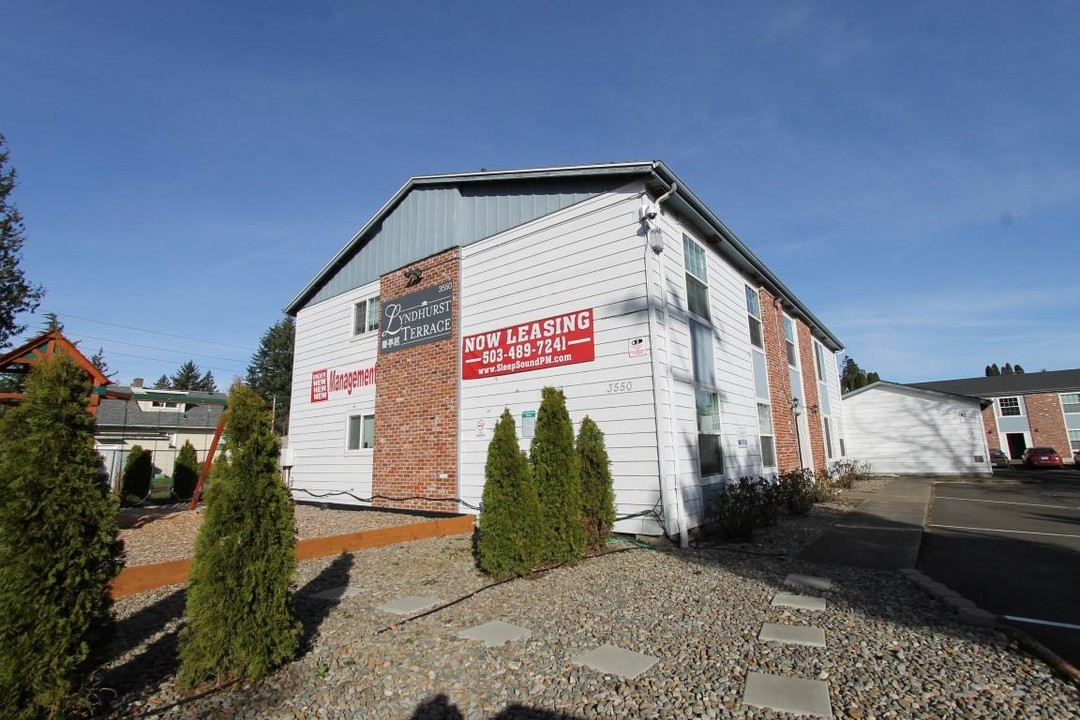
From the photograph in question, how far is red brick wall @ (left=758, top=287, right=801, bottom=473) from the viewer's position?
13453mm

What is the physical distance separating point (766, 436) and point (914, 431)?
1755 centimetres

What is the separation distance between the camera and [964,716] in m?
2.92

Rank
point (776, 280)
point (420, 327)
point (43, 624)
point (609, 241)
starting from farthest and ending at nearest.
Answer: point (776, 280)
point (420, 327)
point (609, 241)
point (43, 624)

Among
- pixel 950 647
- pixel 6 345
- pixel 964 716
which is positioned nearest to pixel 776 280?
pixel 950 647

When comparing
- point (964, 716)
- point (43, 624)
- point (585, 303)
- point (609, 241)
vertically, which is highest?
point (609, 241)

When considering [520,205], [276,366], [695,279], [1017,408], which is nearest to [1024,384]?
[1017,408]

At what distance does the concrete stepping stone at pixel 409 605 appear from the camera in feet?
16.6

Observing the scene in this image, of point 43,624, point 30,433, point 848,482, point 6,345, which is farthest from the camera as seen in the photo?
point 6,345

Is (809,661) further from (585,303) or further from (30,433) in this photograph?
(585,303)

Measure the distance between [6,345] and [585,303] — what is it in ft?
96.3

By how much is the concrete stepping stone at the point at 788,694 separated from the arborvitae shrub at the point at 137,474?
64.9 feet

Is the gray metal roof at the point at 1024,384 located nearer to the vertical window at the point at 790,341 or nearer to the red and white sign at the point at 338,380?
the vertical window at the point at 790,341

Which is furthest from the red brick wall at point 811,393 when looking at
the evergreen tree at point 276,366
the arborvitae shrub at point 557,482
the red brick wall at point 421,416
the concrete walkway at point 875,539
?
the evergreen tree at point 276,366

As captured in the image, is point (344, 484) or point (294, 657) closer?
point (294, 657)
